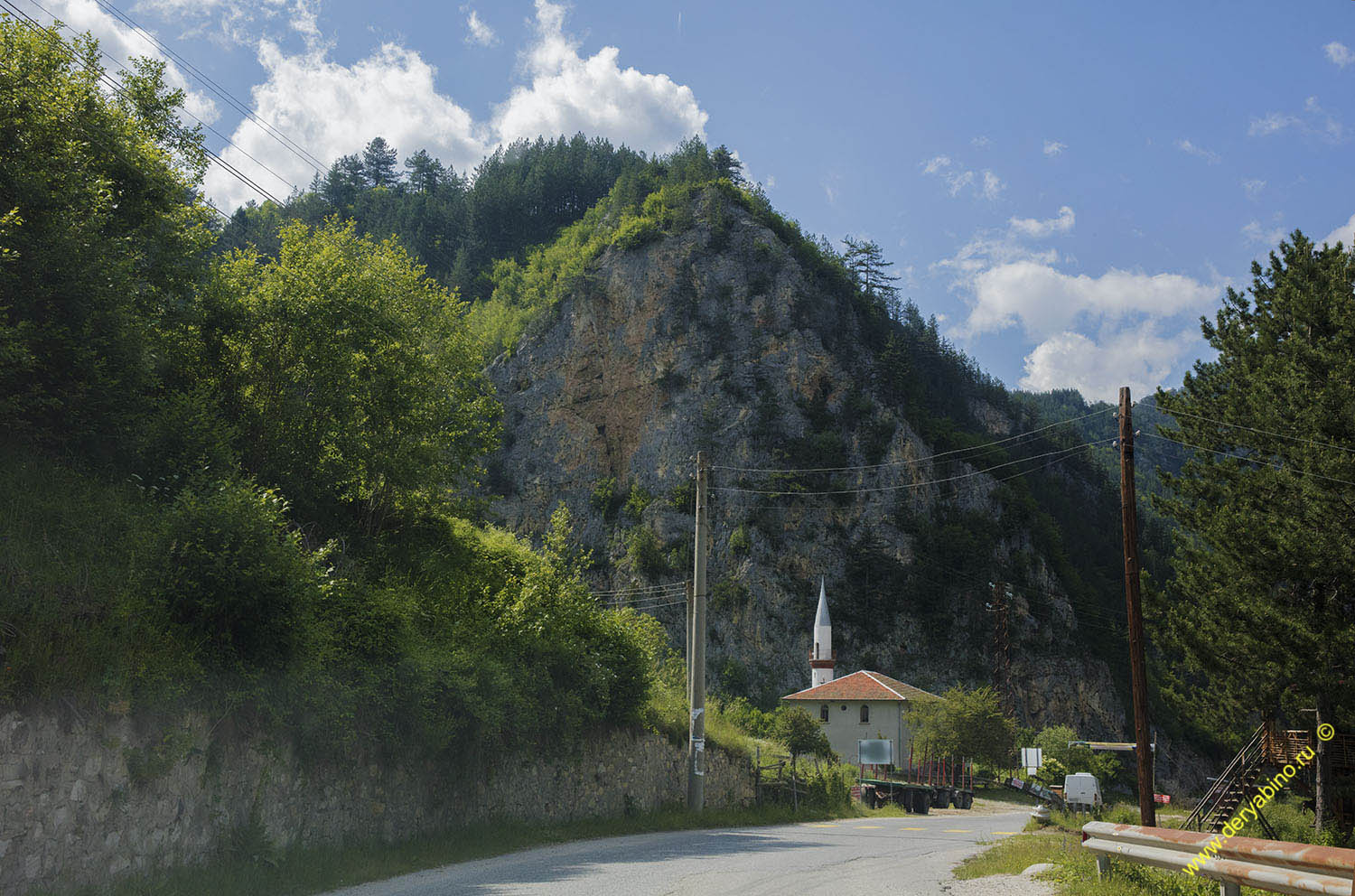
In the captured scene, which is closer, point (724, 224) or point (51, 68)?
point (51, 68)

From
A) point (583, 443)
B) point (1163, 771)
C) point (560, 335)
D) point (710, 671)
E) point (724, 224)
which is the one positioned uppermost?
point (724, 224)

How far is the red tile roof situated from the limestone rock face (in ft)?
27.0

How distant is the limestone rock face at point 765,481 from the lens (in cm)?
7700

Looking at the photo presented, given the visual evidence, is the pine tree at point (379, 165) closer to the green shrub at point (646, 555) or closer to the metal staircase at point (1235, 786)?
the green shrub at point (646, 555)

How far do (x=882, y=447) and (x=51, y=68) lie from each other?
72.7m

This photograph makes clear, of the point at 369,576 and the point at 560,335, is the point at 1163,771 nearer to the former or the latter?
the point at 560,335

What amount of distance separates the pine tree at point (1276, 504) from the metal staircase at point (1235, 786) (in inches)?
40.2

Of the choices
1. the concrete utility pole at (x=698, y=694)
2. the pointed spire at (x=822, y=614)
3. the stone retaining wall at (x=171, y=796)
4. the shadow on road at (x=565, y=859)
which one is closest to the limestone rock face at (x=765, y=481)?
the pointed spire at (x=822, y=614)

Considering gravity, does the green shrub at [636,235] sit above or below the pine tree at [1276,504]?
above

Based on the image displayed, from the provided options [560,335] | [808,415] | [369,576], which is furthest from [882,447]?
[369,576]

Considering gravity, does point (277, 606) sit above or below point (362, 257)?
below

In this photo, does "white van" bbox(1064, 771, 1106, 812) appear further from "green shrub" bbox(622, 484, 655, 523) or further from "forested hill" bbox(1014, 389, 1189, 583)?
"green shrub" bbox(622, 484, 655, 523)

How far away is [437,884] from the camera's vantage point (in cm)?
1155

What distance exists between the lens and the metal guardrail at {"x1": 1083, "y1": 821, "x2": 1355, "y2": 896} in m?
6.70
